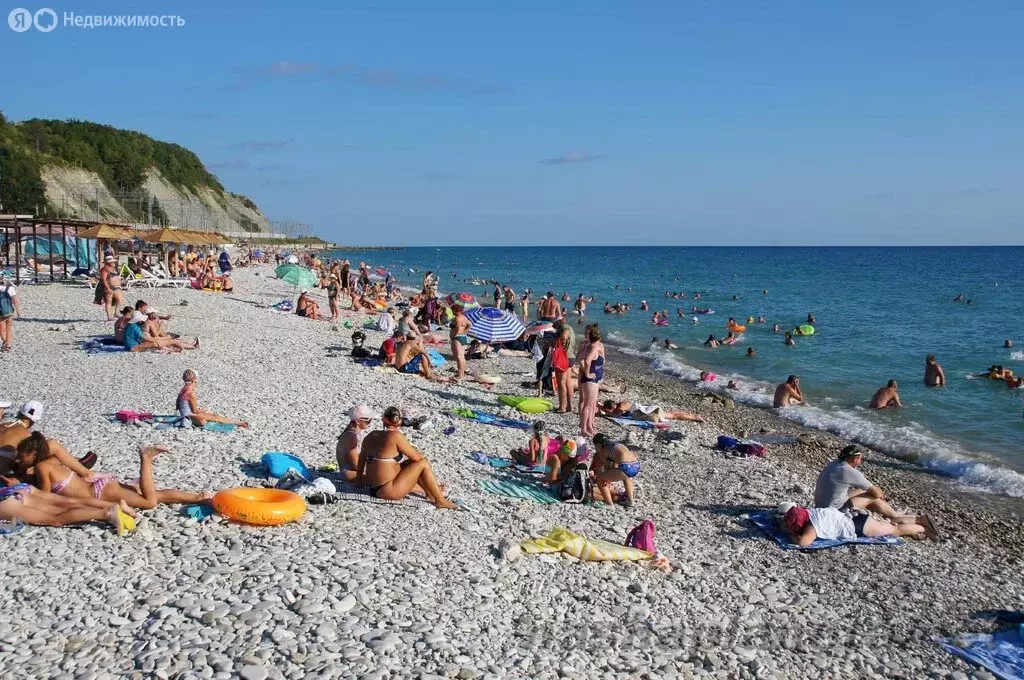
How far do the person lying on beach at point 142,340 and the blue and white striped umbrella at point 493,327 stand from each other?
20.1 ft

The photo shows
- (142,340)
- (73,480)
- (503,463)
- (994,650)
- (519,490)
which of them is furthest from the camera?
(142,340)

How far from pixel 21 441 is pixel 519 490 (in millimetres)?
4694

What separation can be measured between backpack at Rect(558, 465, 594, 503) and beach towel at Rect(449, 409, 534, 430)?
3335mm

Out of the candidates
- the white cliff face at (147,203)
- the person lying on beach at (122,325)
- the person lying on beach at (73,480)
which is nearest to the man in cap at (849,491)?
the person lying on beach at (73,480)

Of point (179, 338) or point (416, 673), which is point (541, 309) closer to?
point (179, 338)

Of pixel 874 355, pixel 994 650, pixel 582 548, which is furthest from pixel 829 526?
pixel 874 355

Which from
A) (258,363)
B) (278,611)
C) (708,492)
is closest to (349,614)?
(278,611)

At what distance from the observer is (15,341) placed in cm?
1530

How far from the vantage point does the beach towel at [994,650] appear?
18.9 ft

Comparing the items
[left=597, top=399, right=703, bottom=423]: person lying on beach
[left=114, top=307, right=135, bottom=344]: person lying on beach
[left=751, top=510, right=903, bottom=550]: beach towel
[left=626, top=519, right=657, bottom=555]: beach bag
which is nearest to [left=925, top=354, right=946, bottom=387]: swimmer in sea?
[left=597, top=399, right=703, bottom=423]: person lying on beach

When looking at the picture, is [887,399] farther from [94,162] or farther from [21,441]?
[94,162]

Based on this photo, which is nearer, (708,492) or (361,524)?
(361,524)

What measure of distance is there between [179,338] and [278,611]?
1172cm

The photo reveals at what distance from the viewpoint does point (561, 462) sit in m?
9.00
